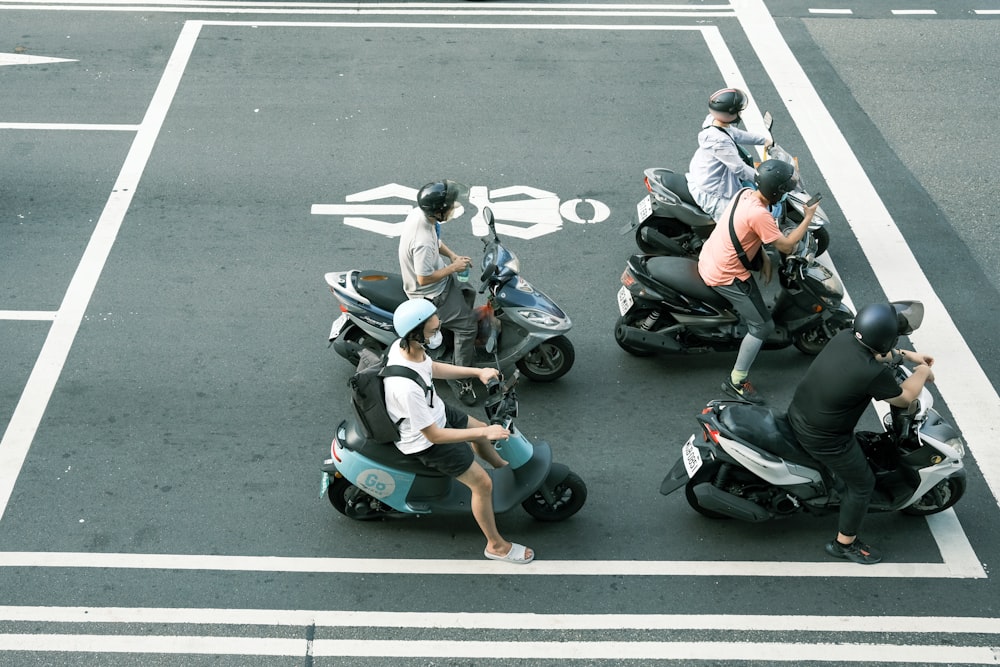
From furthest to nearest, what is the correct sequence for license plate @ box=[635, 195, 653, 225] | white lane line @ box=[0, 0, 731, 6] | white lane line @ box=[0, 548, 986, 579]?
white lane line @ box=[0, 0, 731, 6], license plate @ box=[635, 195, 653, 225], white lane line @ box=[0, 548, 986, 579]

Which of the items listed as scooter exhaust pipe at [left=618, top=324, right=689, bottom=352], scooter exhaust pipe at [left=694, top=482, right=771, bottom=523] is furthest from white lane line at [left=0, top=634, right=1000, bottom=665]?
scooter exhaust pipe at [left=618, top=324, right=689, bottom=352]

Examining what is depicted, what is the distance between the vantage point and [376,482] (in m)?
6.80

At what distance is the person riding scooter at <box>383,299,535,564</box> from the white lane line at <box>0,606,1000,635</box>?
54 centimetres

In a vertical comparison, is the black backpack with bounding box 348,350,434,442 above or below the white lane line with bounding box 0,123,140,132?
above

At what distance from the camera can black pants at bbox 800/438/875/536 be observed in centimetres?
666

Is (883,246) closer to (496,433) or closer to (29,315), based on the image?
(496,433)

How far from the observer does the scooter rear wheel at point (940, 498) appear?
7086 millimetres

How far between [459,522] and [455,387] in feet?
4.69

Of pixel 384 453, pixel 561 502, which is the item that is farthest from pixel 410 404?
pixel 561 502

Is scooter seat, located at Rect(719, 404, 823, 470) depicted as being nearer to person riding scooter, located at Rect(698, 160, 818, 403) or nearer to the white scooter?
the white scooter

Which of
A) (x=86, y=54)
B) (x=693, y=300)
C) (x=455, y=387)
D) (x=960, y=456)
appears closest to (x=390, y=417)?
(x=455, y=387)

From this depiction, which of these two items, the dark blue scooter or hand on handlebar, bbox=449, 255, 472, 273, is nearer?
hand on handlebar, bbox=449, 255, 472, 273

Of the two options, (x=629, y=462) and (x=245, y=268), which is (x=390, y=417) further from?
(x=245, y=268)

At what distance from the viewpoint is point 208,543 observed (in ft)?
23.5
